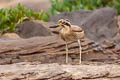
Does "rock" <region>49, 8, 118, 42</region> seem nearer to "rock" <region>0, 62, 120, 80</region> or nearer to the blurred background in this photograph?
the blurred background

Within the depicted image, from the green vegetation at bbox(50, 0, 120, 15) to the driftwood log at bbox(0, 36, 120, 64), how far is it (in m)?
7.39

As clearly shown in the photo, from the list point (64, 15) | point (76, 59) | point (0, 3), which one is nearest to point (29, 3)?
point (0, 3)

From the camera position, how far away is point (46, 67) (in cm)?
1120

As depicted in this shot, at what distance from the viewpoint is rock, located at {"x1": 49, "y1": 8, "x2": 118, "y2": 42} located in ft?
57.0

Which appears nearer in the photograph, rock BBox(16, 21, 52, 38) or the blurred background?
rock BBox(16, 21, 52, 38)

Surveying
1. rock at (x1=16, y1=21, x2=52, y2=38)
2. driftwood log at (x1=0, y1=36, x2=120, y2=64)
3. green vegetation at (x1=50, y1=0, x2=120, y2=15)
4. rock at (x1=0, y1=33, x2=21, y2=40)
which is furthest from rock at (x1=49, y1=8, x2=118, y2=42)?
green vegetation at (x1=50, y1=0, x2=120, y2=15)

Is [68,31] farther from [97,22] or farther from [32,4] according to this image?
[32,4]

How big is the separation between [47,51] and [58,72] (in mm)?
2600

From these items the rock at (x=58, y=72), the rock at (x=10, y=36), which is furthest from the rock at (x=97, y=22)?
the rock at (x=58, y=72)

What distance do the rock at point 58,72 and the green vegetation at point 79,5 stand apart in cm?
973

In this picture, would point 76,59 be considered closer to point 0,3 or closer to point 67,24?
point 67,24

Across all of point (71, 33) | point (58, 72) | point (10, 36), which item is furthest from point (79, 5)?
point (58, 72)

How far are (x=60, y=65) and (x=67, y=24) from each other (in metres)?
1.07

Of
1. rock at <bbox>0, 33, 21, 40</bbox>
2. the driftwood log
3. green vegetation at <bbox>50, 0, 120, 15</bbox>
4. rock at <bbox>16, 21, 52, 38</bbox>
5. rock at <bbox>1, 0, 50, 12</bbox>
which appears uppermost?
rock at <bbox>1, 0, 50, 12</bbox>
